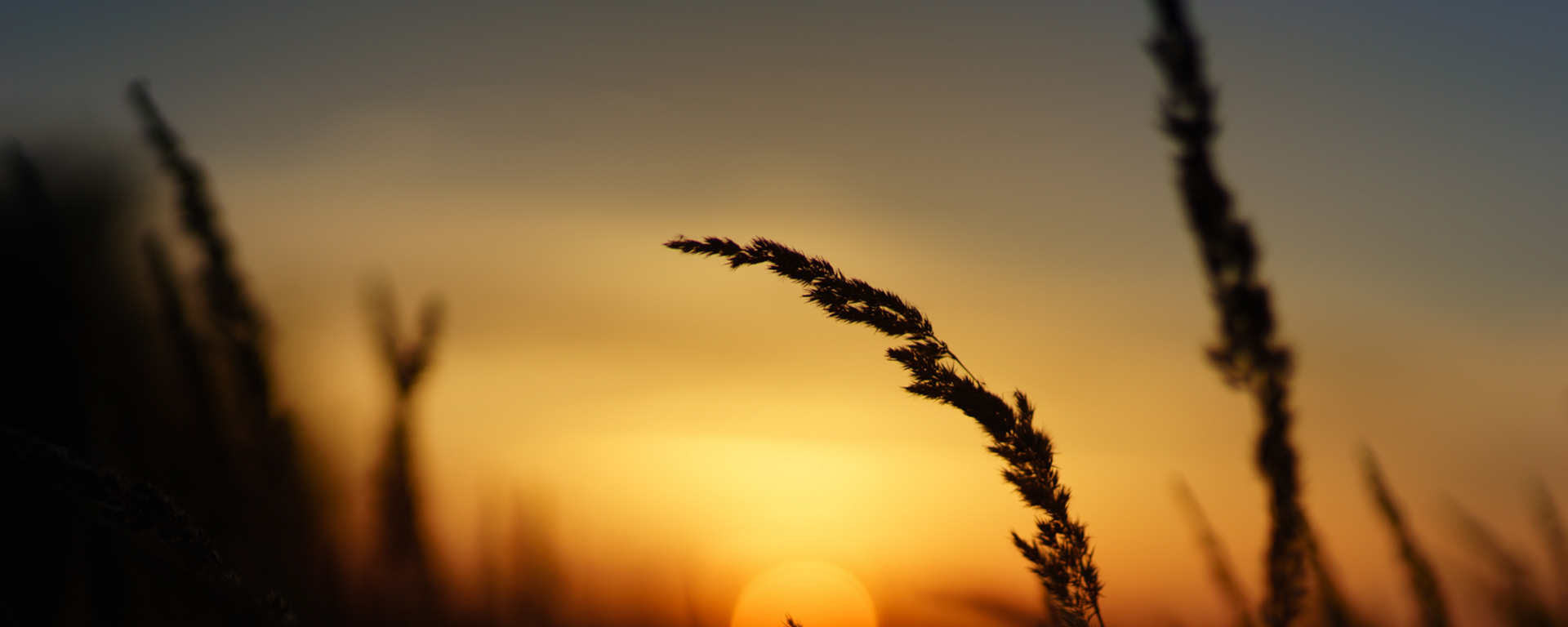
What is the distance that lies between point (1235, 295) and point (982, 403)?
0.69 metres

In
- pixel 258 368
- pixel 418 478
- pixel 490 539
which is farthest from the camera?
pixel 490 539

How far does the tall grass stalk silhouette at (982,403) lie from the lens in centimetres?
151

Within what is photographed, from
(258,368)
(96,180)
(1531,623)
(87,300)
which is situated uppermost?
(96,180)

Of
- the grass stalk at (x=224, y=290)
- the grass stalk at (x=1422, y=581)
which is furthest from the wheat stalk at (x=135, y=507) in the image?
the grass stalk at (x=1422, y=581)

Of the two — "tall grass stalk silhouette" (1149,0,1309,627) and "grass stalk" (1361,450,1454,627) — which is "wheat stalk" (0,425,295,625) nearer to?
"tall grass stalk silhouette" (1149,0,1309,627)

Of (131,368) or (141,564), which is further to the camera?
(131,368)

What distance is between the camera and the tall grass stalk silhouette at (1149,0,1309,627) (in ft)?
2.98

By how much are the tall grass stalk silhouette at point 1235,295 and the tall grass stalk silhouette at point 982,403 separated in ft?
1.89

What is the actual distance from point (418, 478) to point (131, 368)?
1686mm

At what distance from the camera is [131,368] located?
10.9 ft

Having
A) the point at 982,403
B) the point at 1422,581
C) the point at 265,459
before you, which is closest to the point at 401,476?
the point at 265,459

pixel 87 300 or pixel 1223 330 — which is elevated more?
pixel 87 300

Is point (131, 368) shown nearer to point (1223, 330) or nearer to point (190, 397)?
point (190, 397)

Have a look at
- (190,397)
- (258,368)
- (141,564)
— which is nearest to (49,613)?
(141,564)
